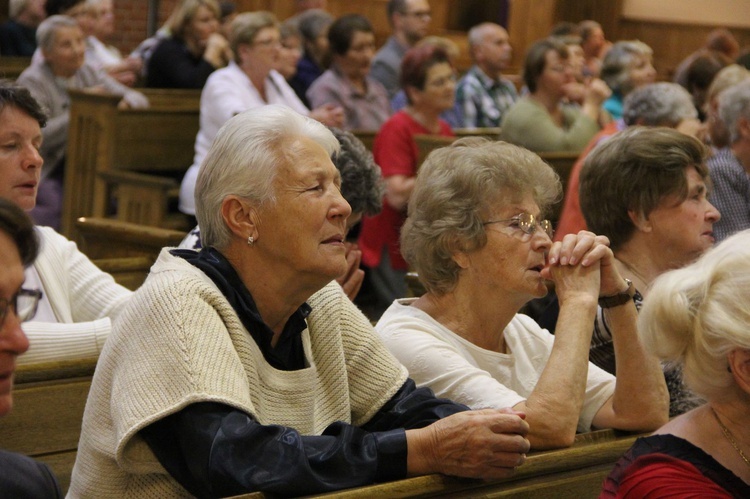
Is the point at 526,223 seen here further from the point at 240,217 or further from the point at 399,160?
the point at 399,160

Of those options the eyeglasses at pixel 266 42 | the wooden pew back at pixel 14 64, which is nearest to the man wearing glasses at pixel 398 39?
the eyeglasses at pixel 266 42

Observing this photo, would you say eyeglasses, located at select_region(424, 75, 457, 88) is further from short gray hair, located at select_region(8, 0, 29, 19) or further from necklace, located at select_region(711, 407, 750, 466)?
necklace, located at select_region(711, 407, 750, 466)

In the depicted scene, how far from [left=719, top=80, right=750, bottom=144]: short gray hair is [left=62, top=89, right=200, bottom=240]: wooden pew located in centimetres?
242

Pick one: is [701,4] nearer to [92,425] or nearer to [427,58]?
[427,58]

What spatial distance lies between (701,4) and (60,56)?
796 centimetres

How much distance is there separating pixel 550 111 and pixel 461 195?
358 centimetres

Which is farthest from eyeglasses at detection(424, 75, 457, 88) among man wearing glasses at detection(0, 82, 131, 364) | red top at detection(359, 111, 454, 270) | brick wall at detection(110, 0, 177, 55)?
brick wall at detection(110, 0, 177, 55)

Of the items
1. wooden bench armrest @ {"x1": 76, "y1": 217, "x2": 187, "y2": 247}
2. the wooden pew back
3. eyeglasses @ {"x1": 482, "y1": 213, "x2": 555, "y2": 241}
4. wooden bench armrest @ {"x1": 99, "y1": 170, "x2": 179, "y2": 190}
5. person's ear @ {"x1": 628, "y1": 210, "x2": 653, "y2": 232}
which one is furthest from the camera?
the wooden pew back

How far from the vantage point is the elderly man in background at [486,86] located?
6.51 meters

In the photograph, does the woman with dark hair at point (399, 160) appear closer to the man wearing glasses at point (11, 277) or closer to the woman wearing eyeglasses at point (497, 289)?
the woman wearing eyeglasses at point (497, 289)

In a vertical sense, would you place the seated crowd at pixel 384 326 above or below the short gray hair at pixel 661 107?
above

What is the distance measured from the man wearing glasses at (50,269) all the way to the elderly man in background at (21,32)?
478 cm

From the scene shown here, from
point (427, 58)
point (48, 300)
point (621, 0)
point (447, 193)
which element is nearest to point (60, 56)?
point (427, 58)

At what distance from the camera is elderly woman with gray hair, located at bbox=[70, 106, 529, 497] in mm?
1615
